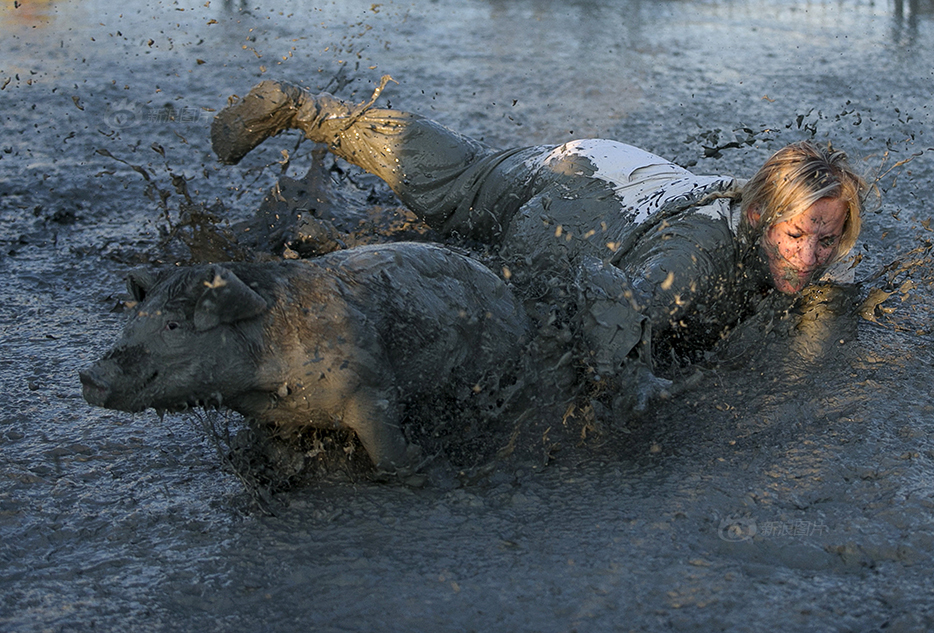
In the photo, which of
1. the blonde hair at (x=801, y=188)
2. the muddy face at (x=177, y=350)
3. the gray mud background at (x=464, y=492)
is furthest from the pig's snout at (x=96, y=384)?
the blonde hair at (x=801, y=188)

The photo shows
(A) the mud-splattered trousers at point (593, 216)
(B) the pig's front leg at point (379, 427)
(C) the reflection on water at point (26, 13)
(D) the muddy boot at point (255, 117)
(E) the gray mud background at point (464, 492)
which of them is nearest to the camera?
(E) the gray mud background at point (464, 492)

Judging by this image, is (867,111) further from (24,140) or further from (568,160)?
(24,140)

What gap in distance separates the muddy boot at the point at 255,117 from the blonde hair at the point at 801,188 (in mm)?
2459

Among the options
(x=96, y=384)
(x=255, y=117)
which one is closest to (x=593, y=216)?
(x=255, y=117)

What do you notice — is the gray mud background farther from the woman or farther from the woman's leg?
the woman's leg

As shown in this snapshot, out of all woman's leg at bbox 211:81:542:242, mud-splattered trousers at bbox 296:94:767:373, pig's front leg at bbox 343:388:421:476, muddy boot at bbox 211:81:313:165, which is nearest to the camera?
pig's front leg at bbox 343:388:421:476

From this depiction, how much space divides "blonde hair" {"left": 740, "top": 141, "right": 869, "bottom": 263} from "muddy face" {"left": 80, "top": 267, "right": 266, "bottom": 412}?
201 centimetres

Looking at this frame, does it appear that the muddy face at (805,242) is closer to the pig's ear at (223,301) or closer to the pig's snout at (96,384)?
the pig's ear at (223,301)

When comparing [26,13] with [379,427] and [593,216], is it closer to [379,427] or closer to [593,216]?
[593,216]

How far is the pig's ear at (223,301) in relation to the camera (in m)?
2.54

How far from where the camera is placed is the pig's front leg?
9.05 feet

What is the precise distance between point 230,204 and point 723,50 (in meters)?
5.24

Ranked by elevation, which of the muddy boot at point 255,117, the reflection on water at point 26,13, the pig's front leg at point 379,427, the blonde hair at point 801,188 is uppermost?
the reflection on water at point 26,13

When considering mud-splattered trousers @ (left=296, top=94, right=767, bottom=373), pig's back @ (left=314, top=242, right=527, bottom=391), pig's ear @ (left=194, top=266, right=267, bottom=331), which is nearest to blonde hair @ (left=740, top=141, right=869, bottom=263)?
mud-splattered trousers @ (left=296, top=94, right=767, bottom=373)
